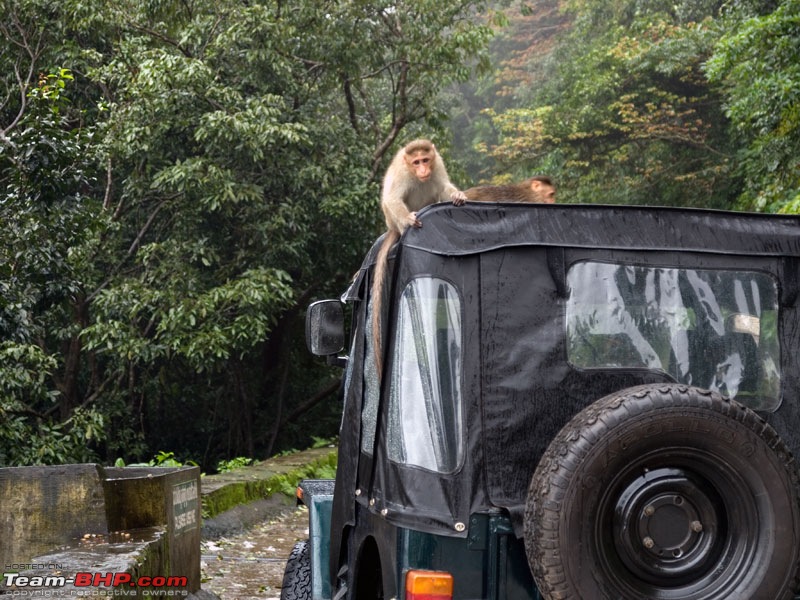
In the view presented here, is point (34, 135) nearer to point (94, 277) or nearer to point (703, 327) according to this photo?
point (94, 277)

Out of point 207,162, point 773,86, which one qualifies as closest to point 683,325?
point 773,86

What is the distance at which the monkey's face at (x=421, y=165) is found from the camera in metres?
5.89

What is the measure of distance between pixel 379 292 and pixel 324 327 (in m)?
0.92

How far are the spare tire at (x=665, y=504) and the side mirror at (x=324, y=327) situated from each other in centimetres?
195

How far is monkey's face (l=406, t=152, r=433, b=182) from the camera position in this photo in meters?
5.89

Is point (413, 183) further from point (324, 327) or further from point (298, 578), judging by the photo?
point (298, 578)

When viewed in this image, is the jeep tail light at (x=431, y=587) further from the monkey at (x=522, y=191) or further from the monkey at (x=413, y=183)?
the monkey at (x=522, y=191)

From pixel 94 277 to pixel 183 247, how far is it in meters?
1.23

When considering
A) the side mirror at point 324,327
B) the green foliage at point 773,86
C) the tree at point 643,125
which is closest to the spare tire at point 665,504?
the side mirror at point 324,327

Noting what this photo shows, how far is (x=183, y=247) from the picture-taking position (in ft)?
43.0

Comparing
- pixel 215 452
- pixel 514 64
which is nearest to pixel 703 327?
pixel 215 452

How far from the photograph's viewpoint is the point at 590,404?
3.05 m

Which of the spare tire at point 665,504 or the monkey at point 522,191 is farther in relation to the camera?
the monkey at point 522,191

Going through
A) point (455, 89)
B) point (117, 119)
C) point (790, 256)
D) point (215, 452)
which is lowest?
point (215, 452)
